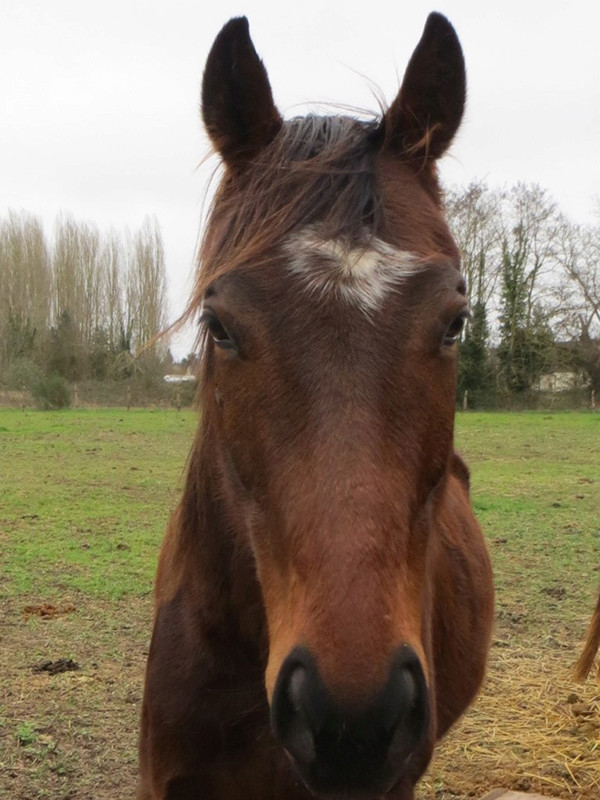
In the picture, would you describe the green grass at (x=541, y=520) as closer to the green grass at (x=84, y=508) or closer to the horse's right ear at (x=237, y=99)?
the green grass at (x=84, y=508)

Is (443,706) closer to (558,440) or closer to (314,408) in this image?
(314,408)

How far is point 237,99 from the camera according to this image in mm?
2252

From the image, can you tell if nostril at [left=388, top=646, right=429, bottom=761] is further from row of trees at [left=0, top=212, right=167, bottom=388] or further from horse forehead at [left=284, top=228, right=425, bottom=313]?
row of trees at [left=0, top=212, right=167, bottom=388]

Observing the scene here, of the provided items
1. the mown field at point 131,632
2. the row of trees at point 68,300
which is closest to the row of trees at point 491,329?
the row of trees at point 68,300

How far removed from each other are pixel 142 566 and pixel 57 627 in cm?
163

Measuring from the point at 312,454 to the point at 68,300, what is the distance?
44347 mm

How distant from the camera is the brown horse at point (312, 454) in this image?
4.89 ft

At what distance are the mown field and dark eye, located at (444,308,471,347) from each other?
5.80ft

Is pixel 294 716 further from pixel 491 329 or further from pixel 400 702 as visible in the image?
pixel 491 329

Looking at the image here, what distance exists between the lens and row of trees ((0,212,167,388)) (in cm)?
3547

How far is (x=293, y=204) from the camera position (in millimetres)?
1963

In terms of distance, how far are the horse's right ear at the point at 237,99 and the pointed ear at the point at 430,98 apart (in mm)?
361

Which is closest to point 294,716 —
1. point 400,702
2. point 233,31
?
Answer: point 400,702

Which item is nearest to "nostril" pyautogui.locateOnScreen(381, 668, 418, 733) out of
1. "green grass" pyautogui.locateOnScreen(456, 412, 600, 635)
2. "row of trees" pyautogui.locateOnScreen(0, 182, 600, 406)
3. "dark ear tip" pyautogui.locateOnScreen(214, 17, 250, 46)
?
"dark ear tip" pyautogui.locateOnScreen(214, 17, 250, 46)
